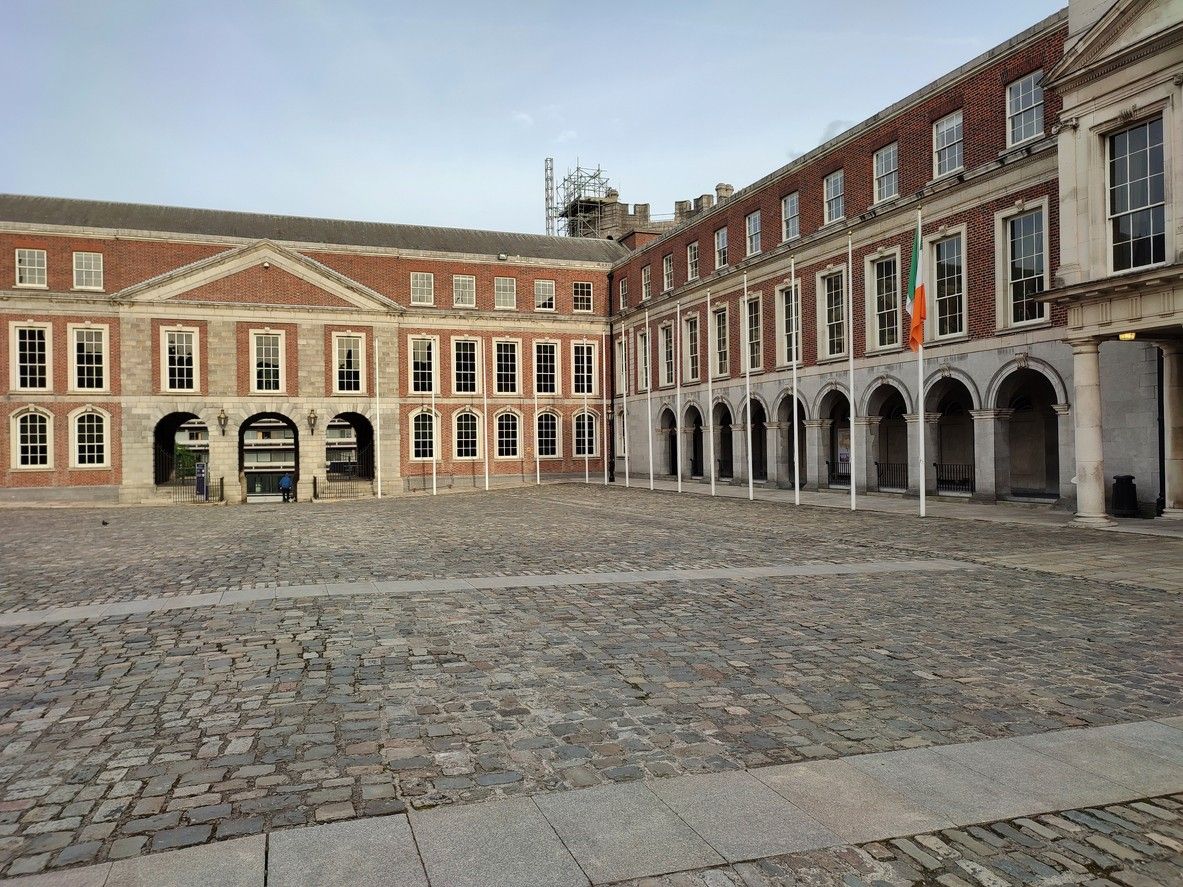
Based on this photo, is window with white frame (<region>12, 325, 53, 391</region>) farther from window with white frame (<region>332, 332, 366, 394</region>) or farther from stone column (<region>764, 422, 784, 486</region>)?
stone column (<region>764, 422, 784, 486</region>)

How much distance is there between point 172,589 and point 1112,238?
1912 centimetres

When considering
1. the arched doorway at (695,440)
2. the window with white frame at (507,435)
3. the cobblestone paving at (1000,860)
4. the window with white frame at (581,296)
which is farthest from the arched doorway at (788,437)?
the cobblestone paving at (1000,860)

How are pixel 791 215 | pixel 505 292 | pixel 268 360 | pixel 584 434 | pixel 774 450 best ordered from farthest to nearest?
pixel 584 434 < pixel 505 292 < pixel 268 360 < pixel 774 450 < pixel 791 215

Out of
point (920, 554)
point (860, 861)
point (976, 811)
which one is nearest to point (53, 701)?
point (860, 861)

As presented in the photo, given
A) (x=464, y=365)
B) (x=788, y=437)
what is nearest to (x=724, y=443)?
(x=788, y=437)

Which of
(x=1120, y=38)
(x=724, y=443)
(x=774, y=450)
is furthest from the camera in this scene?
(x=724, y=443)

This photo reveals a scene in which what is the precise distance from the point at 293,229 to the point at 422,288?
8.23 meters

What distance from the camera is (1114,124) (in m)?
17.3

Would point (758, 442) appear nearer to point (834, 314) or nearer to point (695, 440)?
point (695, 440)

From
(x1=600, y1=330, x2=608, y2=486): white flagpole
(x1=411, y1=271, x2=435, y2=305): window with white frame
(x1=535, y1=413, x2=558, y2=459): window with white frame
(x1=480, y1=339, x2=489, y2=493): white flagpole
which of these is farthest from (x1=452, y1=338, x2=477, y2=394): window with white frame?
(x1=600, y1=330, x2=608, y2=486): white flagpole

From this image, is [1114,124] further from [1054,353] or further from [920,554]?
[920,554]

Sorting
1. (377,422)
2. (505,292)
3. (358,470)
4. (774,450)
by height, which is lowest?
(358,470)

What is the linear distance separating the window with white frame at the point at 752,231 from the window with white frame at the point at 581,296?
51.3 ft

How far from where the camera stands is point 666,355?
43062 millimetres
